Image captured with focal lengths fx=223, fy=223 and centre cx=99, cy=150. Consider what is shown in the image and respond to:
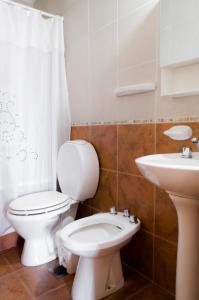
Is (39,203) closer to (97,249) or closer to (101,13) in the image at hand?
(97,249)

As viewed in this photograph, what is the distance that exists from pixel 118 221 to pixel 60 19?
1.68 m

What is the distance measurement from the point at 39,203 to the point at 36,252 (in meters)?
0.38

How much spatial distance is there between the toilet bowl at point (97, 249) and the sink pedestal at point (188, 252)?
0.35m

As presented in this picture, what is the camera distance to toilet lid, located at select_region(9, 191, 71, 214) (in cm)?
146

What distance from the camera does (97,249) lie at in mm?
1105

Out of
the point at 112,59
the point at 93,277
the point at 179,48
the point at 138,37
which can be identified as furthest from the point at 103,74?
the point at 93,277

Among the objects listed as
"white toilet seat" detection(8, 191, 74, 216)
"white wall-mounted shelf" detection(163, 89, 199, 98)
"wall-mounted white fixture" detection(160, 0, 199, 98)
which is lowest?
"white toilet seat" detection(8, 191, 74, 216)

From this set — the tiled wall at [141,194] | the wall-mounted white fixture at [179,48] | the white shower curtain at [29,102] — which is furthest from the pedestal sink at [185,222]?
the white shower curtain at [29,102]

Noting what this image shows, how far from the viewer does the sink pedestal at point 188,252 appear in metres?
0.89

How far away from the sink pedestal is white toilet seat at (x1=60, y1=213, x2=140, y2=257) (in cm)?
35

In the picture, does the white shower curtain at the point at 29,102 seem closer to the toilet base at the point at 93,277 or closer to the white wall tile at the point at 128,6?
the white wall tile at the point at 128,6

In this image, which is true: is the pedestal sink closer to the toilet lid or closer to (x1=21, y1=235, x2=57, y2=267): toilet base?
the toilet lid

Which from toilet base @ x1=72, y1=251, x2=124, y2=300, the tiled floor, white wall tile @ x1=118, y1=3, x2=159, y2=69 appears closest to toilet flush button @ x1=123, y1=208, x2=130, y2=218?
toilet base @ x1=72, y1=251, x2=124, y2=300

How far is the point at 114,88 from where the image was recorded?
5.07 feet
